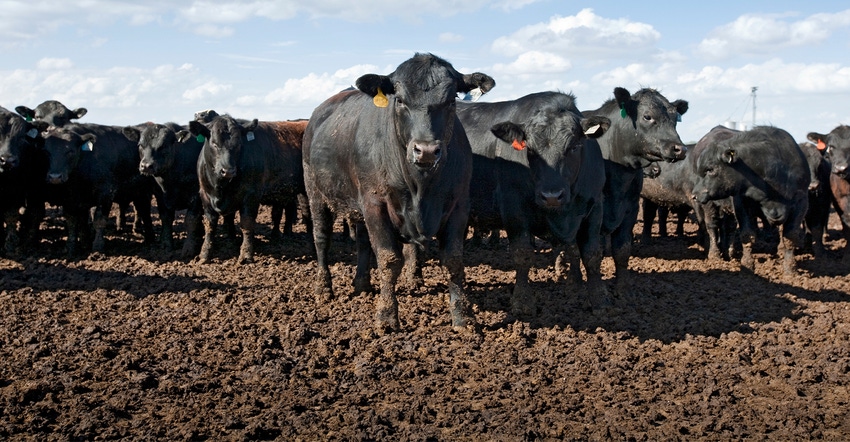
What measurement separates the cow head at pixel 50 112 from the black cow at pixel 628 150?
1117cm

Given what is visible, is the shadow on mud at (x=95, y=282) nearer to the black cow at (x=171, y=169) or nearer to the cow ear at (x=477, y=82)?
the black cow at (x=171, y=169)

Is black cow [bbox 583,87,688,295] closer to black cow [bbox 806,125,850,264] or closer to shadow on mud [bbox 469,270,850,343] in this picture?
shadow on mud [bbox 469,270,850,343]

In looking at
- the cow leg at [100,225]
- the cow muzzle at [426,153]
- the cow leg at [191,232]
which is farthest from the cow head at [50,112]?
the cow muzzle at [426,153]

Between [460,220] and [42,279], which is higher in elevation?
[460,220]

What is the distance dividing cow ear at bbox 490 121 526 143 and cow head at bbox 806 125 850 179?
6.74m

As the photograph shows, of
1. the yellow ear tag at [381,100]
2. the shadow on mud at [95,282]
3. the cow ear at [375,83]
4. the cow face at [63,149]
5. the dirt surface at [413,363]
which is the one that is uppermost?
the cow ear at [375,83]

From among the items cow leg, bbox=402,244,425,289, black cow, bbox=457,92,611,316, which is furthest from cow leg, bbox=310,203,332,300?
black cow, bbox=457,92,611,316

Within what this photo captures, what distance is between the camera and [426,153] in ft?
22.0

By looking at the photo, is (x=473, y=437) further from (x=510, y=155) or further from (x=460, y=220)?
(x=510, y=155)

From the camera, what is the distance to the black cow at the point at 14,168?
40.2ft

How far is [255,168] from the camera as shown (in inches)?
500

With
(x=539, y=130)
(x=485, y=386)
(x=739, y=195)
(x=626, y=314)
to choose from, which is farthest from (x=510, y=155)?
(x=739, y=195)

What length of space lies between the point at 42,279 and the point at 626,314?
683 centimetres

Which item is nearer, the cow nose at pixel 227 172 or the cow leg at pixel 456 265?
the cow leg at pixel 456 265
